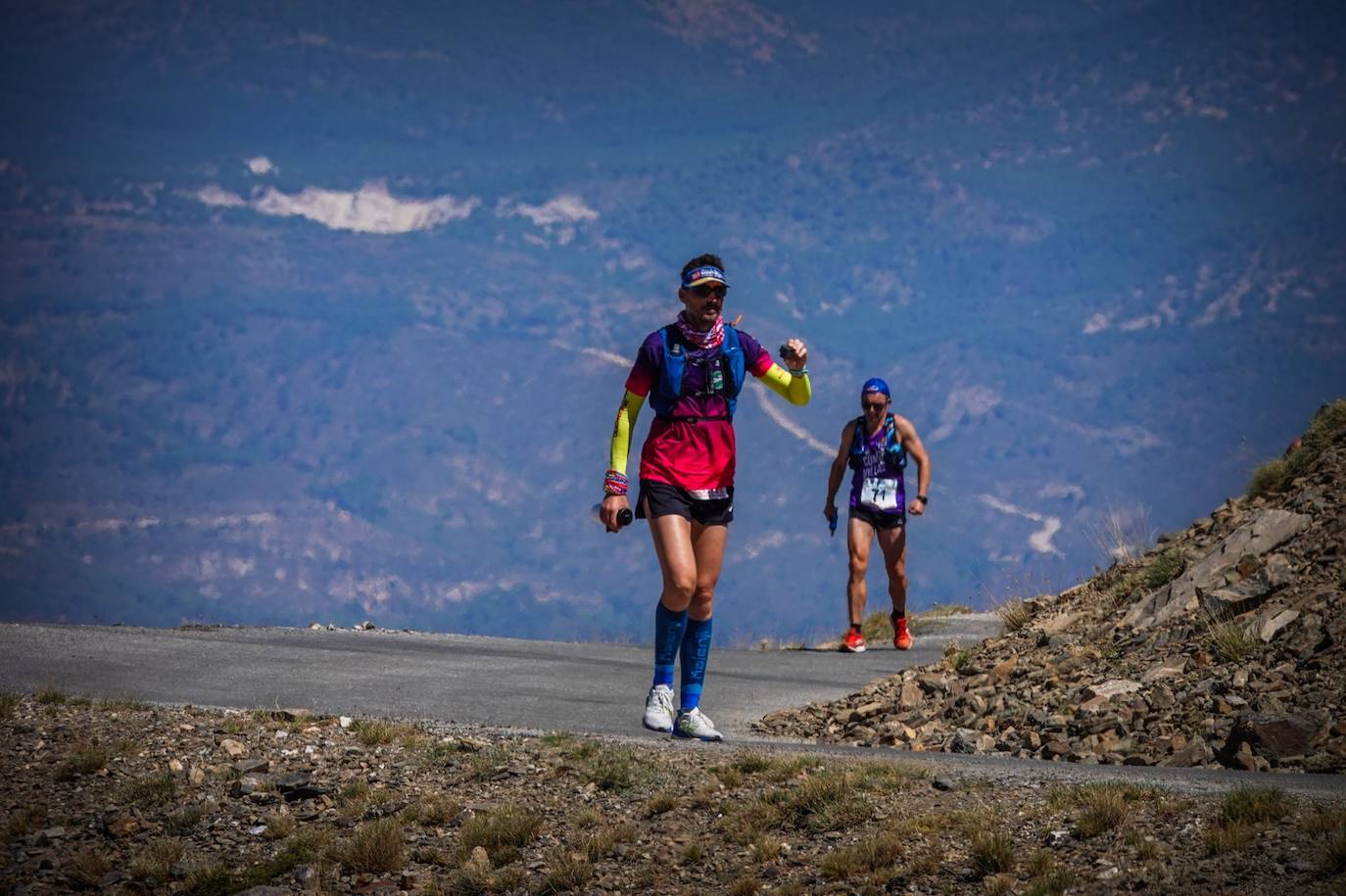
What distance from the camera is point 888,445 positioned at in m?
17.9

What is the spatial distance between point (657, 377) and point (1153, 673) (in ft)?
16.4

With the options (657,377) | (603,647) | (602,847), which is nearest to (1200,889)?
(602,847)

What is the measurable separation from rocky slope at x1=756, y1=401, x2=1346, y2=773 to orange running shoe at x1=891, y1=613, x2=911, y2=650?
3.23 m

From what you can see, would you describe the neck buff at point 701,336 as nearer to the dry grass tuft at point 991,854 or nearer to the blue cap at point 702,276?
the blue cap at point 702,276

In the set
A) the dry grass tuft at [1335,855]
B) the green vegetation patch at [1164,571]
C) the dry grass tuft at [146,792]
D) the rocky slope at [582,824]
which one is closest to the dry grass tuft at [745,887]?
the rocky slope at [582,824]

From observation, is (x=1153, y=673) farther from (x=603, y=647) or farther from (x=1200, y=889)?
(x=603, y=647)

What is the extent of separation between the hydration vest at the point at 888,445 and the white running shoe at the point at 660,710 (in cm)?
834

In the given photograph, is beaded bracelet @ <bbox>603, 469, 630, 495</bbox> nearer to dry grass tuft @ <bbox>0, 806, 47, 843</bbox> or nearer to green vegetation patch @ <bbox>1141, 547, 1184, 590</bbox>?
dry grass tuft @ <bbox>0, 806, 47, 843</bbox>

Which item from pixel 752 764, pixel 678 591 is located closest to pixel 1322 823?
pixel 752 764

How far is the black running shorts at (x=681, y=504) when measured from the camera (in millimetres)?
9312

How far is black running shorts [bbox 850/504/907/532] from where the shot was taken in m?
17.9

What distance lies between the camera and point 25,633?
15.3 m

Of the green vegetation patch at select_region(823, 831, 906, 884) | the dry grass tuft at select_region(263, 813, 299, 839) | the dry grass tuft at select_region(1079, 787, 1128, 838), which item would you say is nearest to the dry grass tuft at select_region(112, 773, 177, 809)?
the dry grass tuft at select_region(263, 813, 299, 839)

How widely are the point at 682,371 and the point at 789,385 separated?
2.82 ft
